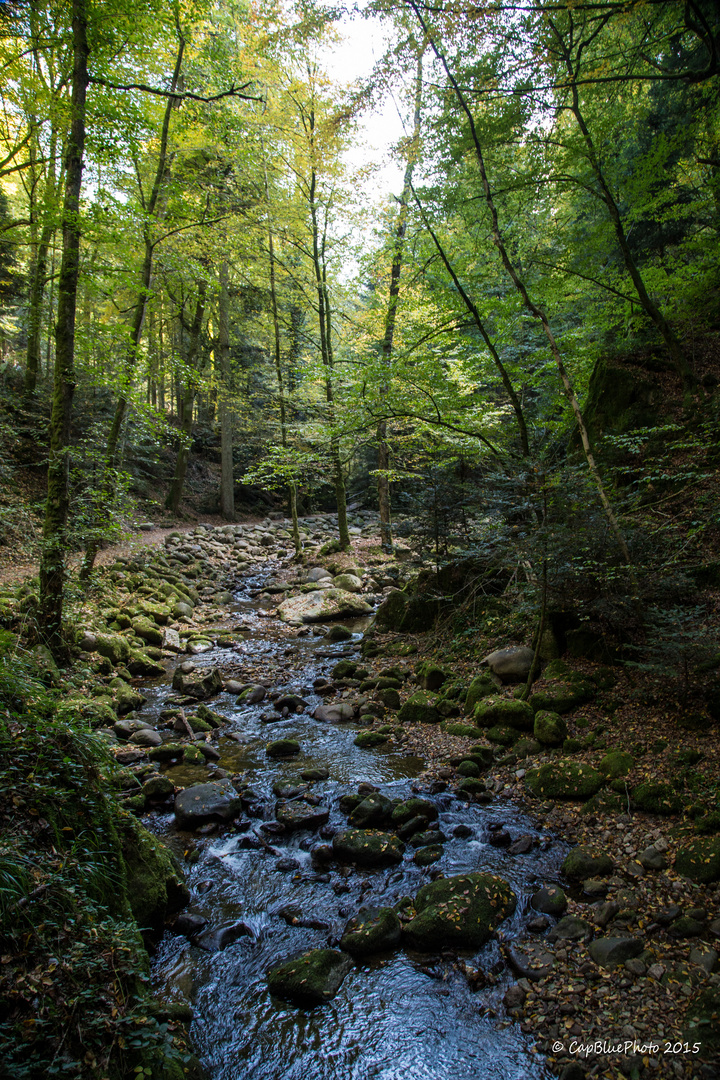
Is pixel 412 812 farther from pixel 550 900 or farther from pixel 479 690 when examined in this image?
pixel 479 690

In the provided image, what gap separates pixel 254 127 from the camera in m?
14.1

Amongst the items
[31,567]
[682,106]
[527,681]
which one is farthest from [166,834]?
[682,106]

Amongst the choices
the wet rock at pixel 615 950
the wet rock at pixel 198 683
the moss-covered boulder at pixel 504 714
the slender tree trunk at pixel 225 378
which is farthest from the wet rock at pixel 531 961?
the slender tree trunk at pixel 225 378

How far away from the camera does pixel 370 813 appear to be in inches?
190

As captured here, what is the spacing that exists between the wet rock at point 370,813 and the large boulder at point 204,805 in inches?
48.1

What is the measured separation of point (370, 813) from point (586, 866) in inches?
75.2

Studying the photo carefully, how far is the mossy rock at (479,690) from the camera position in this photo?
6.73 m

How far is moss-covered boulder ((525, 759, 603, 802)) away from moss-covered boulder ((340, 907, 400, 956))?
6.78 ft

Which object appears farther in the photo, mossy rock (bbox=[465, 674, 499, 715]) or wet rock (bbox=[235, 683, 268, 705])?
wet rock (bbox=[235, 683, 268, 705])

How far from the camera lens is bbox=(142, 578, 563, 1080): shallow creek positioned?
109 inches

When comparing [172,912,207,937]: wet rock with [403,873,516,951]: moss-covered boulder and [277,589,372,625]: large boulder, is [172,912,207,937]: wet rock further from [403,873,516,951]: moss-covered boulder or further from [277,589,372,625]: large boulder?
[277,589,372,625]: large boulder

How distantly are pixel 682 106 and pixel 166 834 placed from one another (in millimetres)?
13704

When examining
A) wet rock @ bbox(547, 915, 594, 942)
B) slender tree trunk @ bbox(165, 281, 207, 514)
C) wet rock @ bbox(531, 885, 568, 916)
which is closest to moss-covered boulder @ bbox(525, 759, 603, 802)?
wet rock @ bbox(531, 885, 568, 916)

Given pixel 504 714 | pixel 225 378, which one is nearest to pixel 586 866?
pixel 504 714
